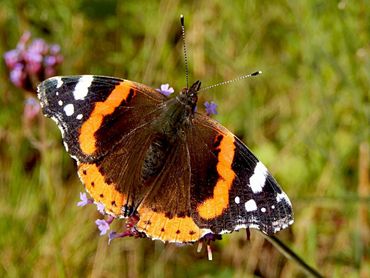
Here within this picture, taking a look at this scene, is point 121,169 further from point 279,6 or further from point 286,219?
point 279,6

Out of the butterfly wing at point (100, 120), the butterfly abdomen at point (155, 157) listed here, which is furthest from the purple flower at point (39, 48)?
the butterfly abdomen at point (155, 157)

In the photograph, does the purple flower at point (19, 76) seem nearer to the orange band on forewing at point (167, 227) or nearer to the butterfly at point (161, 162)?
the butterfly at point (161, 162)

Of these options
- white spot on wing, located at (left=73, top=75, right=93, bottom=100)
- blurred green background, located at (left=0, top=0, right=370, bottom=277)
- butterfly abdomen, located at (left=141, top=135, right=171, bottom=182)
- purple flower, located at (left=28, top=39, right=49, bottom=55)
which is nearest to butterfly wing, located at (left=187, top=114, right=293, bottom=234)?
butterfly abdomen, located at (left=141, top=135, right=171, bottom=182)

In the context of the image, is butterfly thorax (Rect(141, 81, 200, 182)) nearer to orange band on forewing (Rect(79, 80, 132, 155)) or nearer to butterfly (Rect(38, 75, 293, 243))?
butterfly (Rect(38, 75, 293, 243))

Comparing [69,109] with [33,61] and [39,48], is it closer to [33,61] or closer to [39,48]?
[33,61]

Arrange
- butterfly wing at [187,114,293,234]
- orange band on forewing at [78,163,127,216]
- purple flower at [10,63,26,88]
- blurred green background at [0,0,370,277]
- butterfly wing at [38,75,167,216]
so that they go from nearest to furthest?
1. butterfly wing at [187,114,293,234]
2. orange band on forewing at [78,163,127,216]
3. butterfly wing at [38,75,167,216]
4. blurred green background at [0,0,370,277]
5. purple flower at [10,63,26,88]

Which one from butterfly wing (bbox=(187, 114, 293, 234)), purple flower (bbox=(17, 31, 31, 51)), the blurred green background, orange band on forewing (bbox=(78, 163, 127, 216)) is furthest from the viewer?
purple flower (bbox=(17, 31, 31, 51))
